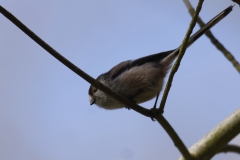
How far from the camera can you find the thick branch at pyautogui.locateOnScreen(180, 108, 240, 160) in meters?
2.22

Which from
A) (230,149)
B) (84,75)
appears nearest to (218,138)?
(230,149)

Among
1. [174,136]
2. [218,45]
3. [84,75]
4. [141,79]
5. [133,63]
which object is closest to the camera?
[84,75]

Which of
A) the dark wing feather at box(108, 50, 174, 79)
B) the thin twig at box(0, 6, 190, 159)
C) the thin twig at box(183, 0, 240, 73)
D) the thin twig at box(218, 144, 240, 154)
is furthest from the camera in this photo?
the dark wing feather at box(108, 50, 174, 79)

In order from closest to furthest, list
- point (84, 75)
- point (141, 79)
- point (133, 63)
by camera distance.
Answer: point (84, 75), point (141, 79), point (133, 63)

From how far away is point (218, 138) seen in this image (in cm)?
224

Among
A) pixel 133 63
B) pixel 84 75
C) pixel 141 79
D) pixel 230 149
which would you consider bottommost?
pixel 230 149

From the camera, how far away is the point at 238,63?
9.09 feet

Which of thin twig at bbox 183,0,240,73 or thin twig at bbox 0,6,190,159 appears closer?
thin twig at bbox 0,6,190,159

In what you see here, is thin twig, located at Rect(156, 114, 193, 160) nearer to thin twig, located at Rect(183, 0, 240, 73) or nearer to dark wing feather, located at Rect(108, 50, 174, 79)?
thin twig, located at Rect(183, 0, 240, 73)

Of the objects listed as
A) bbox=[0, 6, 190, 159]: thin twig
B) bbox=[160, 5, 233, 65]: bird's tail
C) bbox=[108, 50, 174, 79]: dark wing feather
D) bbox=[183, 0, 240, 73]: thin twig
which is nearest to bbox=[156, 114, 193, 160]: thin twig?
bbox=[0, 6, 190, 159]: thin twig

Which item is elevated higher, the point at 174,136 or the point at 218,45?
the point at 218,45

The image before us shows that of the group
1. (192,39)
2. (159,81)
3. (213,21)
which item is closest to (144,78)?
(159,81)

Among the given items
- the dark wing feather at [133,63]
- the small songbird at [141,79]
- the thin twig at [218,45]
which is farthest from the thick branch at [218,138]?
the dark wing feather at [133,63]

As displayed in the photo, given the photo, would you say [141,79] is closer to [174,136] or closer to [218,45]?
[218,45]
